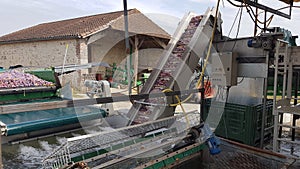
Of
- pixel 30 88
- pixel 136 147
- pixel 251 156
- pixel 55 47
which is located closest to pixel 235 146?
pixel 251 156

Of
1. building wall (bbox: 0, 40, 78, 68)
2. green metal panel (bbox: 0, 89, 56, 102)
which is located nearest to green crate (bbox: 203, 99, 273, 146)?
green metal panel (bbox: 0, 89, 56, 102)

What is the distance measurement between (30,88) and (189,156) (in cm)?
375

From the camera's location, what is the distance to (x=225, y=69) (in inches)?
143

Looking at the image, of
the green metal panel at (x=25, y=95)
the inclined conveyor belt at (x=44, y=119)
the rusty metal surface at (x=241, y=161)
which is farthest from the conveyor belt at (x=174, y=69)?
the green metal panel at (x=25, y=95)

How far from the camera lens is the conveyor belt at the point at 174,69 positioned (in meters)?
4.06

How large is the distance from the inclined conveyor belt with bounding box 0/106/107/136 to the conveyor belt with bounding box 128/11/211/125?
3.15 ft

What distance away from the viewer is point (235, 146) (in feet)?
10.2

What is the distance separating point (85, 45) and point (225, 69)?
783 centimetres

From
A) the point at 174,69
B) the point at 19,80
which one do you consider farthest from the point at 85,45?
the point at 174,69

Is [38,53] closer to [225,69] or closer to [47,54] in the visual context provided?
[47,54]

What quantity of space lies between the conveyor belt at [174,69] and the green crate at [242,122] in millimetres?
775

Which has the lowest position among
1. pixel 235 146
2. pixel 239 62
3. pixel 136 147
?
pixel 235 146

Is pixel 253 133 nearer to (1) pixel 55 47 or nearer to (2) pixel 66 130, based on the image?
(2) pixel 66 130

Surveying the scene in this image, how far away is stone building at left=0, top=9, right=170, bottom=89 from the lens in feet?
33.5
